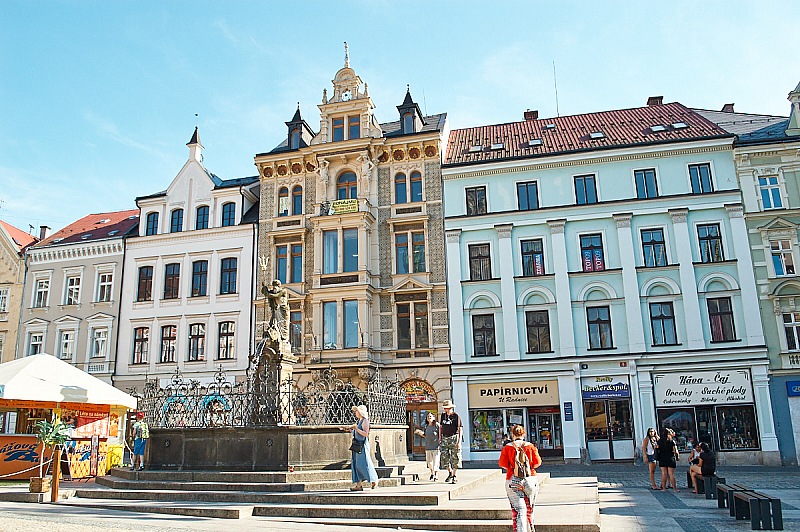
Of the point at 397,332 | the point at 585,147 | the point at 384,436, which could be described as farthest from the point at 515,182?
the point at 384,436

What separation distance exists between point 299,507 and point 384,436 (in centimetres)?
428

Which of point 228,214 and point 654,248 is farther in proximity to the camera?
point 228,214

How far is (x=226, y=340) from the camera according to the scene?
106 ft

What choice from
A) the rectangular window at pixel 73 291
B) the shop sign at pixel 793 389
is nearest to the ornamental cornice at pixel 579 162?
the shop sign at pixel 793 389

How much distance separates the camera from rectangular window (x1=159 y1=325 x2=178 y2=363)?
32.9m

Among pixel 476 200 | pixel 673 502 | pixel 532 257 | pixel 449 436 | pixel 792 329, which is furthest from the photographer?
pixel 476 200

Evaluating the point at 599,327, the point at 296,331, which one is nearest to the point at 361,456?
the point at 599,327

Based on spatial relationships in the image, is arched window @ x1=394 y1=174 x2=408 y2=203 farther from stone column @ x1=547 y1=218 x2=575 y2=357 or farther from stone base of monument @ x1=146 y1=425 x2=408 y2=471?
stone base of monument @ x1=146 y1=425 x2=408 y2=471

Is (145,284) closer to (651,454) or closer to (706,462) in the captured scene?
(651,454)

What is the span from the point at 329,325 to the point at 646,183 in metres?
15.3

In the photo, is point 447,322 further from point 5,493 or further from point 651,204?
point 5,493

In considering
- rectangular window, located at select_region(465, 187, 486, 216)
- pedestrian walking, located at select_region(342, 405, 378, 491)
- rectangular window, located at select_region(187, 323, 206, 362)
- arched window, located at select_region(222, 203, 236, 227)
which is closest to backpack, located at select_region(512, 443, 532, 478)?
pedestrian walking, located at select_region(342, 405, 378, 491)

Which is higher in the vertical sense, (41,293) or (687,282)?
(41,293)

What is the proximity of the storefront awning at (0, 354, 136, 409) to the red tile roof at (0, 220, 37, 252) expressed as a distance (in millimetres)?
22850
